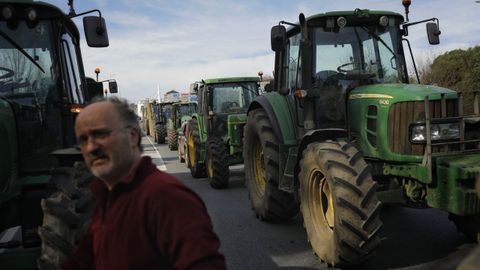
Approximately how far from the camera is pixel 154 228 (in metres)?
1.78

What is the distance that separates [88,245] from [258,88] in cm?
964

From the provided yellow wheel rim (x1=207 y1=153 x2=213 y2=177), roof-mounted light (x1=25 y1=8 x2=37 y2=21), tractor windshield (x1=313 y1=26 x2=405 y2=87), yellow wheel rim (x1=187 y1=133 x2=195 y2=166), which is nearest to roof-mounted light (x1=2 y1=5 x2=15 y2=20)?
roof-mounted light (x1=25 y1=8 x2=37 y2=21)

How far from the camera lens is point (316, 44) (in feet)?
19.1

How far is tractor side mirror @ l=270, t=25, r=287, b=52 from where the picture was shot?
5.90 meters

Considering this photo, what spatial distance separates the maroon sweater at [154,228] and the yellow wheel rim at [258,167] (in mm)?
5421

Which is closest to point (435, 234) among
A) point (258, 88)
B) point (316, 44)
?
point (316, 44)

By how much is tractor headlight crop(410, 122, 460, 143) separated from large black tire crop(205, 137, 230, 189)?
18.2ft

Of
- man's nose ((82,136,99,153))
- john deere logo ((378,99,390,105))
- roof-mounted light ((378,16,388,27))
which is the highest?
roof-mounted light ((378,16,388,27))

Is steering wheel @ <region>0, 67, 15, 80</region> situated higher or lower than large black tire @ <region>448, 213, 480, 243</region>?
higher

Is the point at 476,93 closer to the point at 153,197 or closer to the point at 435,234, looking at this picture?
the point at 435,234

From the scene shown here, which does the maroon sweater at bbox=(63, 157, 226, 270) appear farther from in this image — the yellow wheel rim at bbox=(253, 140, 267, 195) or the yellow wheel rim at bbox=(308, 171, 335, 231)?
the yellow wheel rim at bbox=(253, 140, 267, 195)

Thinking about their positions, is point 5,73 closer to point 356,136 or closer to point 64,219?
point 64,219

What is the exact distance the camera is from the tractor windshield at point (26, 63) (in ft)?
14.6

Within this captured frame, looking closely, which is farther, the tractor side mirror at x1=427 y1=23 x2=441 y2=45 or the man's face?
the tractor side mirror at x1=427 y1=23 x2=441 y2=45
